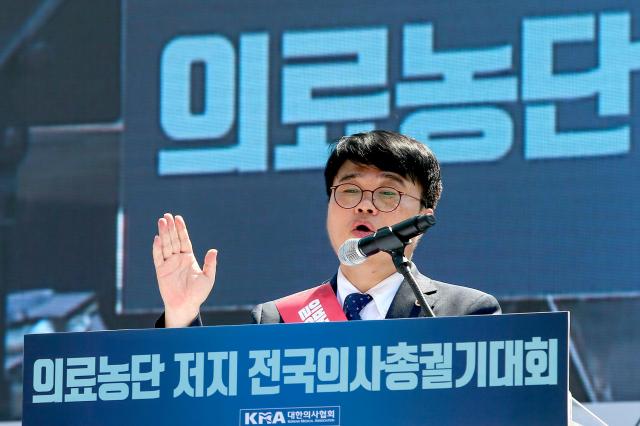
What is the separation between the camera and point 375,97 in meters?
4.93

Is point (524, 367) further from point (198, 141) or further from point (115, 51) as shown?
point (115, 51)

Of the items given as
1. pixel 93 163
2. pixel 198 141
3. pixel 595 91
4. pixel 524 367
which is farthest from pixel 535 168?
pixel 524 367

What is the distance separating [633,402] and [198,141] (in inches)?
69.1

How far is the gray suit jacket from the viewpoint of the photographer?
280 cm

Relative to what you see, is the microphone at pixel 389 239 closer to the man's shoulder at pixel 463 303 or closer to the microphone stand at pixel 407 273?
the microphone stand at pixel 407 273

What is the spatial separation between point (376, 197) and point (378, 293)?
199 mm

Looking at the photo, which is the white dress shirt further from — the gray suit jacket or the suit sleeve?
the suit sleeve

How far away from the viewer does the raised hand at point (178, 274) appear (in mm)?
2666

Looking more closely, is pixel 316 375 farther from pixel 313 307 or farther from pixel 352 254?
pixel 313 307

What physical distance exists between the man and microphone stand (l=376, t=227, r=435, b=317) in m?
0.36

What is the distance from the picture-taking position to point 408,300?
112 inches

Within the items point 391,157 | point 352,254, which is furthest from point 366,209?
point 352,254

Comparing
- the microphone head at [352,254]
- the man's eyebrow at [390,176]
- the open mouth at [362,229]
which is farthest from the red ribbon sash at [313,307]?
the microphone head at [352,254]

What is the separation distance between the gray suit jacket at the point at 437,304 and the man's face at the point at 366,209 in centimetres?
10
